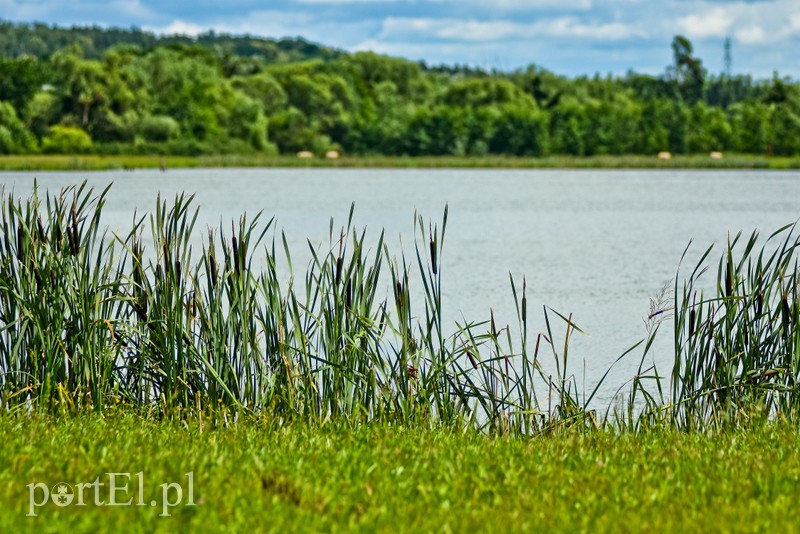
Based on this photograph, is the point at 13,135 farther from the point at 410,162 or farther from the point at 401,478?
the point at 401,478

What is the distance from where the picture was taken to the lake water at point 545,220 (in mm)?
14609

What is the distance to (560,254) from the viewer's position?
22.5m

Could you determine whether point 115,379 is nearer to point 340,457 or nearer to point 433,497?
point 340,457

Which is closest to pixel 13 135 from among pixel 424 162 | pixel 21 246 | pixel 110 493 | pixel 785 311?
pixel 424 162

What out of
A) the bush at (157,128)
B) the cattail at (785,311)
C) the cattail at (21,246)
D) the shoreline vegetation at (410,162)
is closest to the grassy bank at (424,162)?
the shoreline vegetation at (410,162)

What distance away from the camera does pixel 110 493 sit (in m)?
4.21

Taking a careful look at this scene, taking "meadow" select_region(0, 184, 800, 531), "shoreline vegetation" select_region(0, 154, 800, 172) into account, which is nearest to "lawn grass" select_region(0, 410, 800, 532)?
"meadow" select_region(0, 184, 800, 531)

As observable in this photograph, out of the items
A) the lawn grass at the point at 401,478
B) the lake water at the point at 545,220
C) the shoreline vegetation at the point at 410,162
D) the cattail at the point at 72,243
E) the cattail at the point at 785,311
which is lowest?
the lake water at the point at 545,220

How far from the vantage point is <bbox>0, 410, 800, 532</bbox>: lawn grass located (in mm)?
3977

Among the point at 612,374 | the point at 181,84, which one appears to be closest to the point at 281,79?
the point at 181,84

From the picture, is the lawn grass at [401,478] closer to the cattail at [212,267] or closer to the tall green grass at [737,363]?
the tall green grass at [737,363]

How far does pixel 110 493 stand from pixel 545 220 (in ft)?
94.5

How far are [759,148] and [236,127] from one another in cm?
4656

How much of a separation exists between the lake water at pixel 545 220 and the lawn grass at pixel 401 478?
7.31ft
